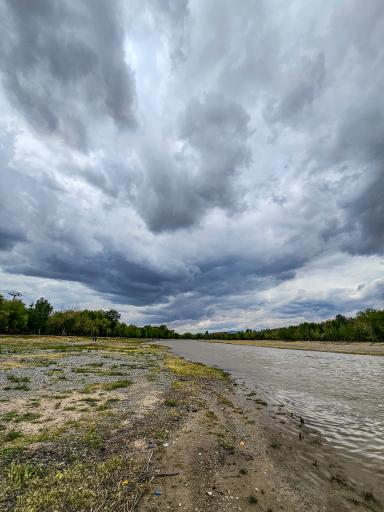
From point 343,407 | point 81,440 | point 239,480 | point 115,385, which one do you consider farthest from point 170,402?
point 343,407

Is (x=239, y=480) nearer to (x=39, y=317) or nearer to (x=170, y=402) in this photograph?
(x=170, y=402)

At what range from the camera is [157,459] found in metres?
9.62

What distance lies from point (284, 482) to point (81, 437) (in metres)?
8.15

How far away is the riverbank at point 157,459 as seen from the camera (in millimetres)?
7340

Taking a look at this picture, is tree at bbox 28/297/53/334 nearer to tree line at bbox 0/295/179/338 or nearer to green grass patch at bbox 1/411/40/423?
tree line at bbox 0/295/179/338

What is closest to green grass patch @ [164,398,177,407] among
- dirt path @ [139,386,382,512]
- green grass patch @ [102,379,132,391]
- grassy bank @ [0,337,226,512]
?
grassy bank @ [0,337,226,512]

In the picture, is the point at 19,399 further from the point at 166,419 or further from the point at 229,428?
the point at 229,428

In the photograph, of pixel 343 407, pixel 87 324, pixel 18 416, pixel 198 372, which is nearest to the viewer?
pixel 18 416

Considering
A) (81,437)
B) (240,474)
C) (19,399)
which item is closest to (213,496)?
(240,474)

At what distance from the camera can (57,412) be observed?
14.4m

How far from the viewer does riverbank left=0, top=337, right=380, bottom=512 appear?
7.34m

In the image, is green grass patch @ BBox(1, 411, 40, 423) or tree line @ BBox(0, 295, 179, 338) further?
tree line @ BBox(0, 295, 179, 338)

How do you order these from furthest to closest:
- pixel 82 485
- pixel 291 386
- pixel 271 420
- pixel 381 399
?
1. pixel 291 386
2. pixel 381 399
3. pixel 271 420
4. pixel 82 485

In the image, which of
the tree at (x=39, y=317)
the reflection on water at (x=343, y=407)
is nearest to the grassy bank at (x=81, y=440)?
the reflection on water at (x=343, y=407)
